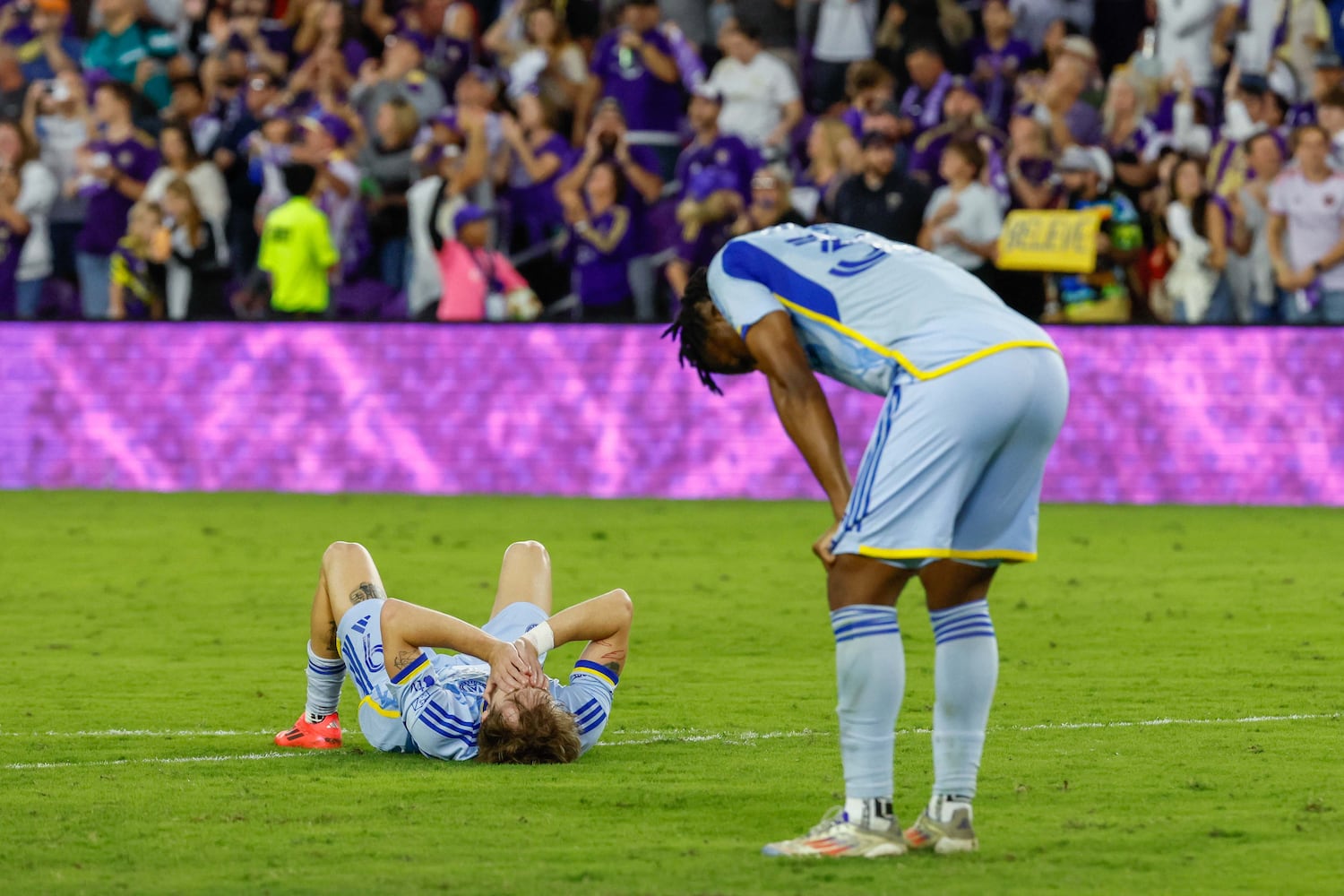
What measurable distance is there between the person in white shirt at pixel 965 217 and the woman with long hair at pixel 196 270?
20.7 ft

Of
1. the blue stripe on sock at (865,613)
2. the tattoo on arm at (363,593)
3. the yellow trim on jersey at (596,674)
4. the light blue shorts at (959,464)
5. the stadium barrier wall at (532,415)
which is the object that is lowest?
the stadium barrier wall at (532,415)

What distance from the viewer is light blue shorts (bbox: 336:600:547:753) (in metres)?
7.71

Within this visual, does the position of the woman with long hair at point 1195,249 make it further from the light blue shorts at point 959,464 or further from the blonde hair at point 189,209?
the light blue shorts at point 959,464

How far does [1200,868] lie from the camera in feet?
19.6

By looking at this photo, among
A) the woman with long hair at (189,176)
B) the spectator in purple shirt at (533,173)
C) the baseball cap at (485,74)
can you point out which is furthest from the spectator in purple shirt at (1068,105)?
the woman with long hair at (189,176)

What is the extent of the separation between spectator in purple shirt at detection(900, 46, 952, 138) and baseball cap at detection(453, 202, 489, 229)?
11.9 feet

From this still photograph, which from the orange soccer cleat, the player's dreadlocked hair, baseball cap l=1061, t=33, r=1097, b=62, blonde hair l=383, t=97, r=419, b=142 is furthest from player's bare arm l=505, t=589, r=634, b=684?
blonde hair l=383, t=97, r=419, b=142

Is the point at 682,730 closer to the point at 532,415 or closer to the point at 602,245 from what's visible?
the point at 532,415

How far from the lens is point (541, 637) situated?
7.53 metres

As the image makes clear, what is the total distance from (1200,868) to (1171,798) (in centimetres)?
108

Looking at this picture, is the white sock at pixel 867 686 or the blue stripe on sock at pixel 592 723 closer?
the white sock at pixel 867 686

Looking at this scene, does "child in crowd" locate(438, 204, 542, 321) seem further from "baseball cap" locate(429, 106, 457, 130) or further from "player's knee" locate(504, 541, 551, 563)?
"player's knee" locate(504, 541, 551, 563)

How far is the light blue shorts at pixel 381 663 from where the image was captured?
771 cm

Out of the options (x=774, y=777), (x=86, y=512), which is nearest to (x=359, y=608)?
(x=774, y=777)
